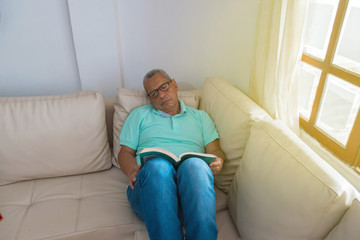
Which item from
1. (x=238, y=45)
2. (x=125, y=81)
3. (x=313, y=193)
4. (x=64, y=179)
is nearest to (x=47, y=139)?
(x=64, y=179)

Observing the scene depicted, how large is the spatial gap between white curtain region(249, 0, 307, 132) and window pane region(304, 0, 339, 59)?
14cm

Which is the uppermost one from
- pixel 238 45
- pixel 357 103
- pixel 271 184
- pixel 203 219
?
pixel 238 45

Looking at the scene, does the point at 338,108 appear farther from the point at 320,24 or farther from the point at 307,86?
the point at 320,24

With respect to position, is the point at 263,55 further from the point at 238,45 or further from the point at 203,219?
the point at 203,219

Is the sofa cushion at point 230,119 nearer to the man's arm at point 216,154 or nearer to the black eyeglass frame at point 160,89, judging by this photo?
the man's arm at point 216,154

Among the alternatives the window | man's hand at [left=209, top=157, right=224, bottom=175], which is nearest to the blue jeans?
man's hand at [left=209, top=157, right=224, bottom=175]

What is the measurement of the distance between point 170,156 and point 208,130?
0.39 meters

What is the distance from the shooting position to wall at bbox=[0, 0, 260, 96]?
5.62 ft

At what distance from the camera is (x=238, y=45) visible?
2.06 m

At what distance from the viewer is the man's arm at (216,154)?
4.49ft

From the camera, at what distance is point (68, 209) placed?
139 cm

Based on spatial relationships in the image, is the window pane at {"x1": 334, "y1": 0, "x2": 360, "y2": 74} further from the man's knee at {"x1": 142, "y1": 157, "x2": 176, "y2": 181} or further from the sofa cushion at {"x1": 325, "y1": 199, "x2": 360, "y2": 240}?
the man's knee at {"x1": 142, "y1": 157, "x2": 176, "y2": 181}

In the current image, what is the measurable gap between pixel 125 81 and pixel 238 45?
3.07ft

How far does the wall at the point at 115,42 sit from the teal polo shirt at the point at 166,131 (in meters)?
0.53
